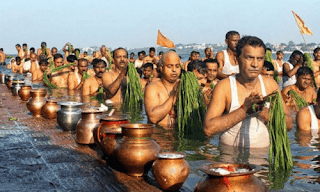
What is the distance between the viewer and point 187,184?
15.3 ft

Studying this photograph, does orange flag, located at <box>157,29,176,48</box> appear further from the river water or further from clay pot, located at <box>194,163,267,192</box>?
clay pot, located at <box>194,163,267,192</box>

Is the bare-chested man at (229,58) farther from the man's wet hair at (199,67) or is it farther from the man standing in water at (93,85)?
the man standing in water at (93,85)

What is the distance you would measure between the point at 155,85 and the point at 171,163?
10.7 ft

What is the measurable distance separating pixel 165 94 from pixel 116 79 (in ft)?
9.64

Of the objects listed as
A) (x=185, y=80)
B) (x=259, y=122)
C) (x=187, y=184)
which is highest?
(x=185, y=80)

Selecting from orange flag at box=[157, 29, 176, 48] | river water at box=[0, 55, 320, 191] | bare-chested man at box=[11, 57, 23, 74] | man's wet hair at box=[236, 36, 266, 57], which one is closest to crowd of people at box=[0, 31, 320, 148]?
man's wet hair at box=[236, 36, 266, 57]

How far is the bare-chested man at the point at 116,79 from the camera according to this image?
34.3ft

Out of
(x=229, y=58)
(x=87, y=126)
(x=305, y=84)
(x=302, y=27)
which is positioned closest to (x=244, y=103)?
(x=87, y=126)

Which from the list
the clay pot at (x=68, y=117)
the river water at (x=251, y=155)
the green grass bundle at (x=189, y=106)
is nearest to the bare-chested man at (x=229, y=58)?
the river water at (x=251, y=155)

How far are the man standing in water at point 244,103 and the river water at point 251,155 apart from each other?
168mm

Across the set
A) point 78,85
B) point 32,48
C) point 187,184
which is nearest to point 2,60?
point 32,48

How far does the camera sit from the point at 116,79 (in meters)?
10.3

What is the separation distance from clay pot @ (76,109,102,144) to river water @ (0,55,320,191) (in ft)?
3.37

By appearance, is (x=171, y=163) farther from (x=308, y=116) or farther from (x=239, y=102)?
(x=308, y=116)
